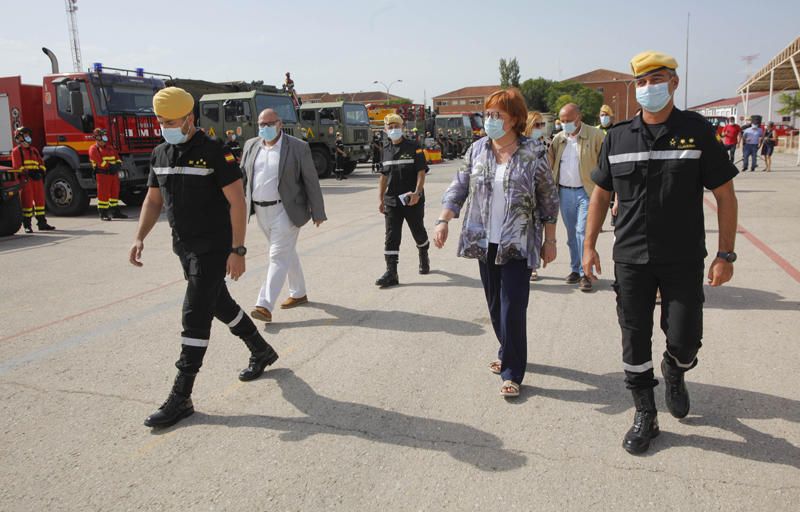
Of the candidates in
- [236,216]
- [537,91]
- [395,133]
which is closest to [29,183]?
[395,133]

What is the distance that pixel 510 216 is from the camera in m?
3.60

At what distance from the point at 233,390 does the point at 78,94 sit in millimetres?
11102

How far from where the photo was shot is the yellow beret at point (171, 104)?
347 centimetres

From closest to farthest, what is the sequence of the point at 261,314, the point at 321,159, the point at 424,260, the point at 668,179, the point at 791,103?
the point at 668,179 < the point at 261,314 < the point at 424,260 < the point at 321,159 < the point at 791,103

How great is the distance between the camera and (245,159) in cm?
562

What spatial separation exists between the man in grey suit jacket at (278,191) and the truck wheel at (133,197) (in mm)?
10480

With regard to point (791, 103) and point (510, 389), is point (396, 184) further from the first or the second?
point (791, 103)

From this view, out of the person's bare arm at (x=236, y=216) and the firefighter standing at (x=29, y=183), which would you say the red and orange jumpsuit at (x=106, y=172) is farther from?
the person's bare arm at (x=236, y=216)

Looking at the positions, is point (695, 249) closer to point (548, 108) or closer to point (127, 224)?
point (127, 224)

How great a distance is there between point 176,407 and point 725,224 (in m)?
3.01

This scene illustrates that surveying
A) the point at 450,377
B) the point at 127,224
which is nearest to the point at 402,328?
the point at 450,377

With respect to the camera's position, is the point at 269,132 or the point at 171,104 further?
the point at 269,132

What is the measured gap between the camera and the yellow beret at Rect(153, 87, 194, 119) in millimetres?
3471

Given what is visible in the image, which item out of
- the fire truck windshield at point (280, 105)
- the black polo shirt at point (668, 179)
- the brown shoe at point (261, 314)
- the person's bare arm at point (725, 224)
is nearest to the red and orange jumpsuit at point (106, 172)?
the fire truck windshield at point (280, 105)
